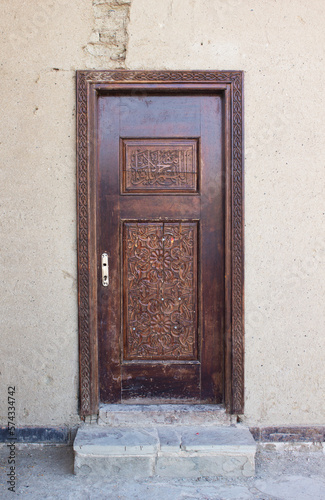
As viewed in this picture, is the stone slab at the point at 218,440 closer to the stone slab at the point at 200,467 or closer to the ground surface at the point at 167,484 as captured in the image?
the stone slab at the point at 200,467

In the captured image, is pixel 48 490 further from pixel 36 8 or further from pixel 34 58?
pixel 36 8

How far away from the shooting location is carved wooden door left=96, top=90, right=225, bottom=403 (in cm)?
251

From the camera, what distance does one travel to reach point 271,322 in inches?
97.9

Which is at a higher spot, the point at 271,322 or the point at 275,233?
the point at 275,233

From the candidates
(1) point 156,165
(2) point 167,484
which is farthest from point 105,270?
(2) point 167,484

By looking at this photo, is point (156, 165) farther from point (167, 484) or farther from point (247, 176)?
point (167, 484)

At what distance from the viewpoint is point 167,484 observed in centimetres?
216

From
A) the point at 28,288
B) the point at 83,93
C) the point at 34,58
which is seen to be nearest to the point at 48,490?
the point at 28,288

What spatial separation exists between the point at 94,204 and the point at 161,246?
0.51m

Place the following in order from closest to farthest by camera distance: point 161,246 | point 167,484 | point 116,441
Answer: point 167,484, point 116,441, point 161,246

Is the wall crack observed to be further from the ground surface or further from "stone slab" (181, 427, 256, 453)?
the ground surface

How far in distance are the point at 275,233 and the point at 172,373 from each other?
3.74ft

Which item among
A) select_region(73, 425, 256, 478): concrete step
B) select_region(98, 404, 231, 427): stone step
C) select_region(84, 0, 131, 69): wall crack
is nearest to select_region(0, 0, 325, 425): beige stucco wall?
select_region(84, 0, 131, 69): wall crack

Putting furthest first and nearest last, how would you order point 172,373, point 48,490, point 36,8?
point 172,373 < point 36,8 < point 48,490
